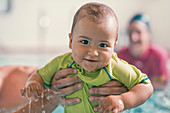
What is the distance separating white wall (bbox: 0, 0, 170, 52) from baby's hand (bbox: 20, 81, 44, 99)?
4865mm

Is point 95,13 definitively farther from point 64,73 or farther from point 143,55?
point 143,55

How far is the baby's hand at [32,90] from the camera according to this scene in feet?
3.31

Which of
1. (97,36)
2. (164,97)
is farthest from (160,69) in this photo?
(97,36)

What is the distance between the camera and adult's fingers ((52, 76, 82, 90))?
1.06 meters

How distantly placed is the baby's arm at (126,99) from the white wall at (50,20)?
4972 mm

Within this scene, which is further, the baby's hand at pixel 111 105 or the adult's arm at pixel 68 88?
the adult's arm at pixel 68 88

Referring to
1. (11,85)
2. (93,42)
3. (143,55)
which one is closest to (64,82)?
(93,42)

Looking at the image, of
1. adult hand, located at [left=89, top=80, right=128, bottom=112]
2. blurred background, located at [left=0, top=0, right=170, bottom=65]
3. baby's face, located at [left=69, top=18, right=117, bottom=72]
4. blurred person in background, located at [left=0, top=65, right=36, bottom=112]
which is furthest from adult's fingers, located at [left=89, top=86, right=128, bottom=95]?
blurred background, located at [left=0, top=0, right=170, bottom=65]

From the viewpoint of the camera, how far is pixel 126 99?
0.93 meters

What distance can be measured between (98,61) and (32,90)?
31 centimetres

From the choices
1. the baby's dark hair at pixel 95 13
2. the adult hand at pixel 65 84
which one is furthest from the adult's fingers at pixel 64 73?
the baby's dark hair at pixel 95 13

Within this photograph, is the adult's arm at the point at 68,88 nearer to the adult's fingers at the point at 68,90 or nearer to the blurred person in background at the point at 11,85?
the adult's fingers at the point at 68,90

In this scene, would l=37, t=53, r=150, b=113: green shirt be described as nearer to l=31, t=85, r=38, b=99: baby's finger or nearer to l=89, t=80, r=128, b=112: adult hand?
l=89, t=80, r=128, b=112: adult hand

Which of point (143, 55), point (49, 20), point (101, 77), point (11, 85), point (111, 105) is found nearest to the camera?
point (111, 105)
